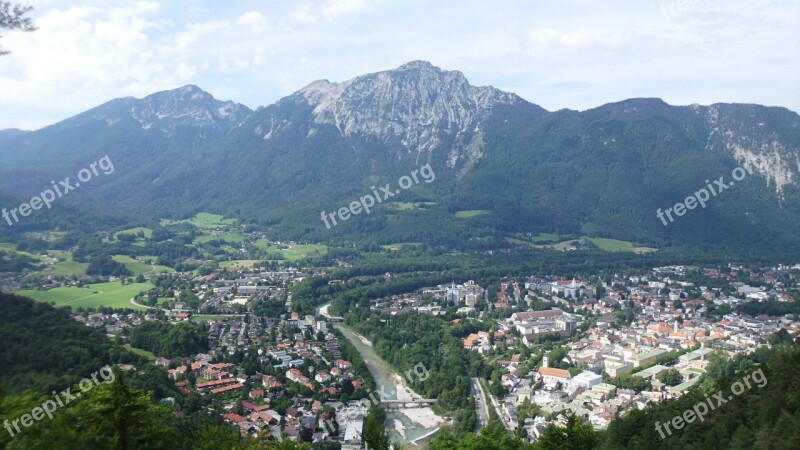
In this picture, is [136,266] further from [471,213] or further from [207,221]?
[471,213]

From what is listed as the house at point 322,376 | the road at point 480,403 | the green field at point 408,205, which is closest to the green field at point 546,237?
the green field at point 408,205

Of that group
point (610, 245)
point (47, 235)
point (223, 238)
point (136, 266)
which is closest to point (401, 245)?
point (223, 238)

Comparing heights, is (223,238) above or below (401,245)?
above

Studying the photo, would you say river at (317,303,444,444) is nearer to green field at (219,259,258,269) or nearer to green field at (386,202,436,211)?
green field at (219,259,258,269)

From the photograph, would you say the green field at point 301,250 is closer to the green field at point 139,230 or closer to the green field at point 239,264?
the green field at point 239,264

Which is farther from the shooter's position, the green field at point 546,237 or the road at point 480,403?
the green field at point 546,237

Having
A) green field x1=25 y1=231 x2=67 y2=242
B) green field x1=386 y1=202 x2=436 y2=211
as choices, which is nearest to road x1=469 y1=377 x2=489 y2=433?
green field x1=25 y1=231 x2=67 y2=242

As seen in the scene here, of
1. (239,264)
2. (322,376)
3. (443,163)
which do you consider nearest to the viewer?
(322,376)
